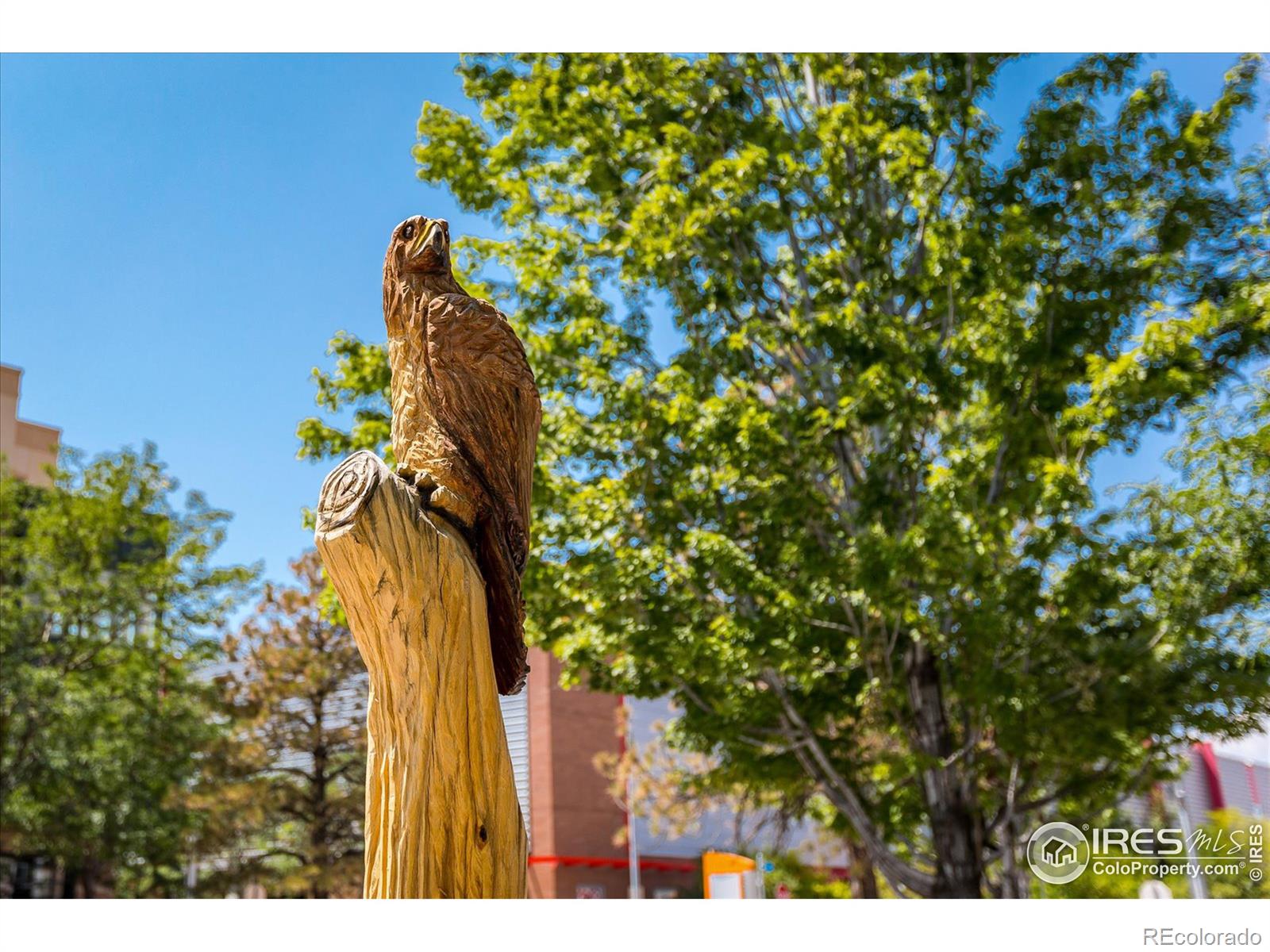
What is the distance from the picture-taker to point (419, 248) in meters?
3.57

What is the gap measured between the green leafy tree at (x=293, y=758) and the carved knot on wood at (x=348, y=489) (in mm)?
13111

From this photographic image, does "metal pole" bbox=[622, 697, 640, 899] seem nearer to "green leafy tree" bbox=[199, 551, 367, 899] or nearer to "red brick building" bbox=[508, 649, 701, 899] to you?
"red brick building" bbox=[508, 649, 701, 899]

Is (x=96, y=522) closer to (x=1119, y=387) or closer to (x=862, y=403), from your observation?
(x=862, y=403)

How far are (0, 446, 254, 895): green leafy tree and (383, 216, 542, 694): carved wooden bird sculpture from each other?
14286mm

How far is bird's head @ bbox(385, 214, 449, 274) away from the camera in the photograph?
11.7 ft

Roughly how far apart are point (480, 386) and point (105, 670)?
15980 millimetres

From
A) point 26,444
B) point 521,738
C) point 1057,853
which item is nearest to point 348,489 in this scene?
point 1057,853

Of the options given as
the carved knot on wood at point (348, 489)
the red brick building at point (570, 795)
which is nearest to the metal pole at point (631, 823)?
the red brick building at point (570, 795)

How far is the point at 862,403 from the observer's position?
27.5 feet

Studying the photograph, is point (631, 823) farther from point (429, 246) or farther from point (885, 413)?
point (429, 246)

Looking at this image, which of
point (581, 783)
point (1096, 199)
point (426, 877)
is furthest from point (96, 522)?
point (426, 877)

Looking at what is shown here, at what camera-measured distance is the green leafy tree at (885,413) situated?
8.48 meters

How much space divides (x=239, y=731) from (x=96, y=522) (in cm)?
410

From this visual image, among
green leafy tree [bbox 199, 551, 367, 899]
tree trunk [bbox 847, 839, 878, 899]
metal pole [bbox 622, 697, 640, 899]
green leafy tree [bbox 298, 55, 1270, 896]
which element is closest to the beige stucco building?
green leafy tree [bbox 199, 551, 367, 899]
